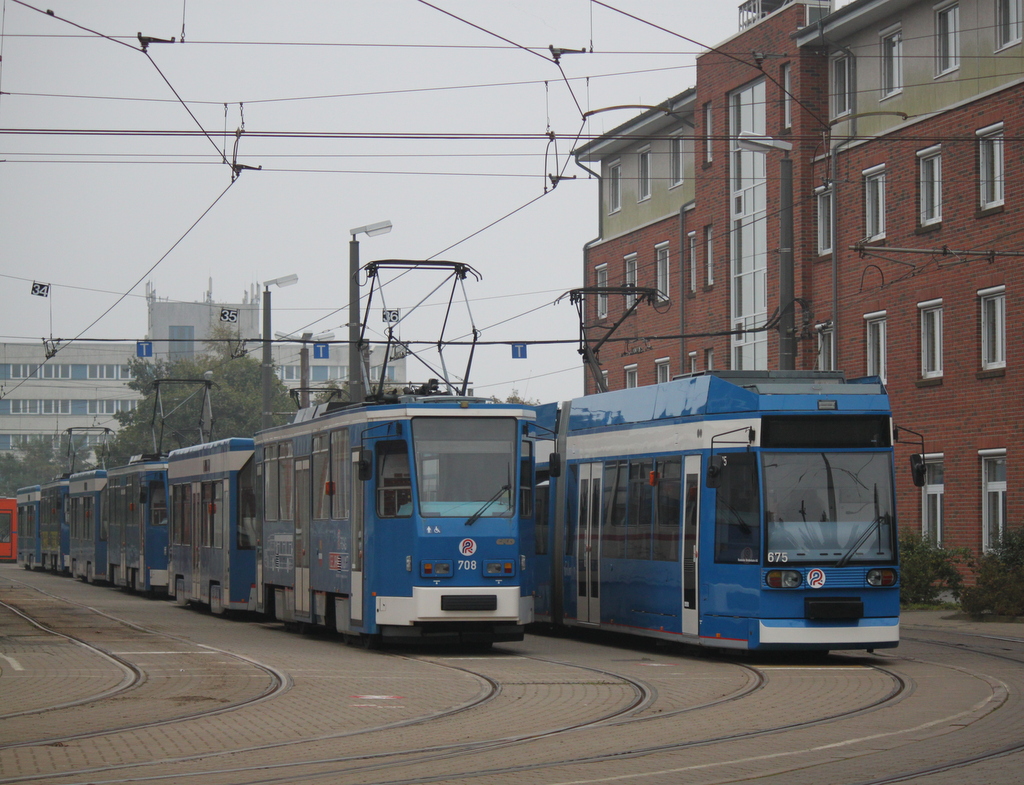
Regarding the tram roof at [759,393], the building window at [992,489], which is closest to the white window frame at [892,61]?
the building window at [992,489]

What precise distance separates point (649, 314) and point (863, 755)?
122 feet

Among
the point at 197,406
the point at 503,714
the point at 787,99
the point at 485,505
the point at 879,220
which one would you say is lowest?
the point at 503,714

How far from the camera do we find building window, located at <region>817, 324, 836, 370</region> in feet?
121

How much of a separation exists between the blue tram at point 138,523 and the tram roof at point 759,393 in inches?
735

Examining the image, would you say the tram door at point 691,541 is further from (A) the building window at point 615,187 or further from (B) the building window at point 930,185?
(A) the building window at point 615,187

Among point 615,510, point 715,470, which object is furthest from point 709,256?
point 715,470

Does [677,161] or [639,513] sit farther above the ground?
[677,161]

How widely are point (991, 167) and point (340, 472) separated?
17173 millimetres

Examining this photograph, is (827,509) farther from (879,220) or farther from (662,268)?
(662,268)

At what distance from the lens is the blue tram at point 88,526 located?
139 feet

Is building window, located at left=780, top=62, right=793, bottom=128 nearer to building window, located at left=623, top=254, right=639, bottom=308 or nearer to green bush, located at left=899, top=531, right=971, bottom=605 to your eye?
building window, located at left=623, top=254, right=639, bottom=308

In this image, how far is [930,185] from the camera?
1312 inches

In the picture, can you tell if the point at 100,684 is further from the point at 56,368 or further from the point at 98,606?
the point at 56,368

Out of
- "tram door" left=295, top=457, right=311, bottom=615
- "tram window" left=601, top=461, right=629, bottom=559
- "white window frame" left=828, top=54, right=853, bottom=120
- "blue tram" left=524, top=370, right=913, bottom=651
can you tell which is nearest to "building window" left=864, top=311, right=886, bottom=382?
"white window frame" left=828, top=54, right=853, bottom=120
